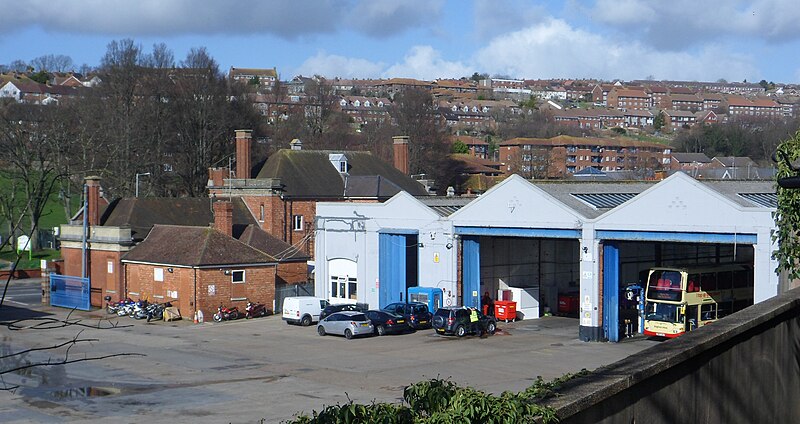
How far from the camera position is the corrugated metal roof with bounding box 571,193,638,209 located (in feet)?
140

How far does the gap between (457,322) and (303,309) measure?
8534 millimetres

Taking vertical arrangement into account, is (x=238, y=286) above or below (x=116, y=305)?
above

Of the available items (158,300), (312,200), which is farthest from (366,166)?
(158,300)

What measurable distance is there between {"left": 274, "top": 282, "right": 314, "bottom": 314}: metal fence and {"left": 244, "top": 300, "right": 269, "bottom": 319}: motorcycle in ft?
3.19

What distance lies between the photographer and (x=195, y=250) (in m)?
48.2

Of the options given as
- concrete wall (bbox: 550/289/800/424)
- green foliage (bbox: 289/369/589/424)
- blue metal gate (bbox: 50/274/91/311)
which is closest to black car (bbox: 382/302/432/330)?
blue metal gate (bbox: 50/274/91/311)

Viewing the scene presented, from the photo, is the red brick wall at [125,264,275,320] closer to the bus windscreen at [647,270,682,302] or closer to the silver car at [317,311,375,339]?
the silver car at [317,311,375,339]

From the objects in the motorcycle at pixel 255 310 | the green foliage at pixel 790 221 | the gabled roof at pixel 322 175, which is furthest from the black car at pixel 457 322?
the green foliage at pixel 790 221

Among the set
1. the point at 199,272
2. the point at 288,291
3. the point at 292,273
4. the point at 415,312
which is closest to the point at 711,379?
the point at 415,312

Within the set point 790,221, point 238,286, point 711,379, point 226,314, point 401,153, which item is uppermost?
point 401,153

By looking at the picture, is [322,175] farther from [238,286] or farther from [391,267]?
[391,267]

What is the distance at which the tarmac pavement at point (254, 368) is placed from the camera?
26.9 meters

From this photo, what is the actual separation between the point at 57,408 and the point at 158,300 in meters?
23.0

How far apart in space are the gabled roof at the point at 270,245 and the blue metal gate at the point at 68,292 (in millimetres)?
8759
